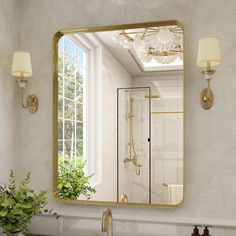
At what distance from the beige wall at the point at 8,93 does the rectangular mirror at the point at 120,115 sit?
259mm

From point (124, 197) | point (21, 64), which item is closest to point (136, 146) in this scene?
point (124, 197)

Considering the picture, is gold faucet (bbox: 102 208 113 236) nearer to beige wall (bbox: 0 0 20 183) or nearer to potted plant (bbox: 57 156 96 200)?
potted plant (bbox: 57 156 96 200)

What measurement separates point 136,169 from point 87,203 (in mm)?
360

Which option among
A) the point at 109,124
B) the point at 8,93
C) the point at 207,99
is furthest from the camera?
the point at 8,93

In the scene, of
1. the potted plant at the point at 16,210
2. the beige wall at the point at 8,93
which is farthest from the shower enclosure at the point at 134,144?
the beige wall at the point at 8,93

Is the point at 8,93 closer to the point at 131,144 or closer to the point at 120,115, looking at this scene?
the point at 120,115

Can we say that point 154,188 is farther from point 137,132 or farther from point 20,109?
point 20,109

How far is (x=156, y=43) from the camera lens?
1.84 meters

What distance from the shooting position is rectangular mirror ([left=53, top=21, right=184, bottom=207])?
180 centimetres

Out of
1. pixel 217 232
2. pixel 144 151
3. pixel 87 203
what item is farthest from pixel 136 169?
pixel 217 232

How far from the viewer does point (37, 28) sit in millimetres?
2066

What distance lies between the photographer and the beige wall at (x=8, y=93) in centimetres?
195

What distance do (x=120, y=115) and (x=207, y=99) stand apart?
47 centimetres

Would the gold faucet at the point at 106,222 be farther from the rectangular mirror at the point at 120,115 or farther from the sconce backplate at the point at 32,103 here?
the sconce backplate at the point at 32,103
